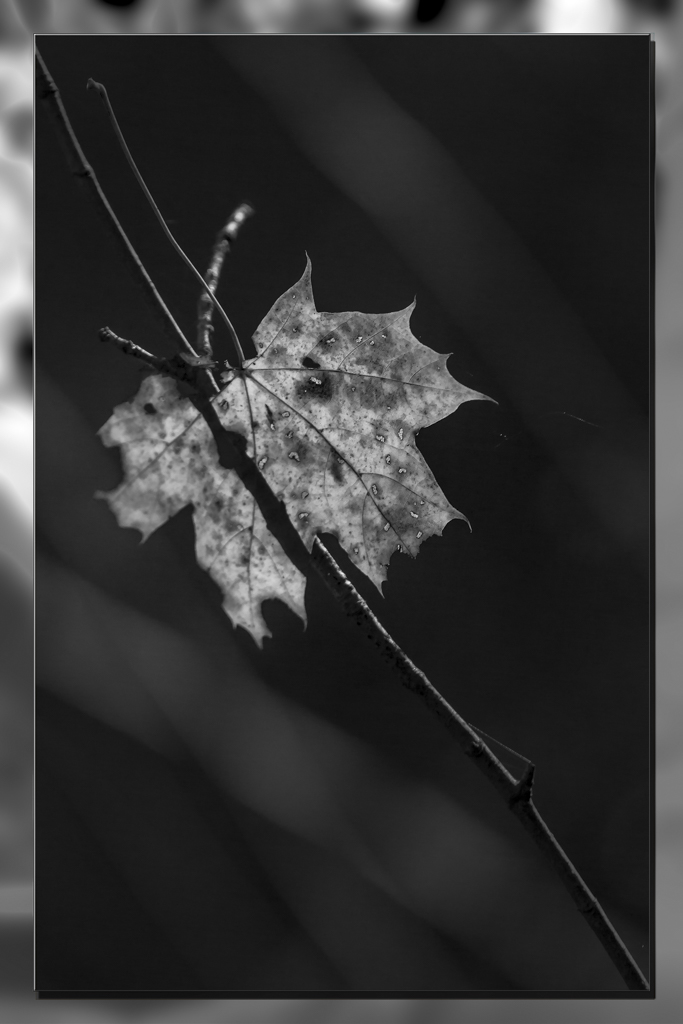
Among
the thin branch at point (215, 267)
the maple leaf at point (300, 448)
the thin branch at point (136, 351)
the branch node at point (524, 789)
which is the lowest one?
the branch node at point (524, 789)

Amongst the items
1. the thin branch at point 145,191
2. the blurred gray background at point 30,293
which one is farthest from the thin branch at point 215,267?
the blurred gray background at point 30,293

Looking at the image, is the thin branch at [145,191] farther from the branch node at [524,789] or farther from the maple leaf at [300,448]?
the branch node at [524,789]

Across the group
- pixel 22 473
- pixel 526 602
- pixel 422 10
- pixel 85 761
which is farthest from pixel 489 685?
pixel 422 10

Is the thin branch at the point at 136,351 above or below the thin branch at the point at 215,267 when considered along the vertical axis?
below

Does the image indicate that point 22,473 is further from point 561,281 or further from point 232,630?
point 561,281

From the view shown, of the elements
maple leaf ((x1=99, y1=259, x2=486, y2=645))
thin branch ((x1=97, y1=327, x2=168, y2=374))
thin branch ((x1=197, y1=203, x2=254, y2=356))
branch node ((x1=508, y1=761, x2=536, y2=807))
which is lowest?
branch node ((x1=508, y1=761, x2=536, y2=807))

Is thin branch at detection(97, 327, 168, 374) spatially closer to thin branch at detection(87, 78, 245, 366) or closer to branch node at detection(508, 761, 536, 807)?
thin branch at detection(87, 78, 245, 366)

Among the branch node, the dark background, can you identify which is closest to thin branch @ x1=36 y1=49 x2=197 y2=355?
the dark background
